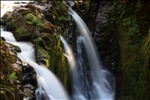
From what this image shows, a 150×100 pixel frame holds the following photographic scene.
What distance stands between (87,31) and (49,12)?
6.16 feet

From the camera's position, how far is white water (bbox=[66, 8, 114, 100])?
991 cm

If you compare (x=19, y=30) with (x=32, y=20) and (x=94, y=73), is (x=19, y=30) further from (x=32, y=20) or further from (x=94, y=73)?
(x=94, y=73)

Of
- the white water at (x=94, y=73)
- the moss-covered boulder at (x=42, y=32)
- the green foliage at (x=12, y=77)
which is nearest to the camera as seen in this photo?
the green foliage at (x=12, y=77)

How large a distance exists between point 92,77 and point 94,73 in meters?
0.21

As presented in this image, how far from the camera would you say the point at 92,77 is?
1048cm

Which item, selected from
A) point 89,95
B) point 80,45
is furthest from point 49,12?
point 89,95

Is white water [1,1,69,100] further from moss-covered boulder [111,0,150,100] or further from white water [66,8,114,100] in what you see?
white water [66,8,114,100]

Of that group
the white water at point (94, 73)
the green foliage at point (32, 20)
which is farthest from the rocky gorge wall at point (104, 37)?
the white water at point (94, 73)

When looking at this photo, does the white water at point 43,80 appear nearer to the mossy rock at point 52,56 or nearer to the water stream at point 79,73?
the water stream at point 79,73

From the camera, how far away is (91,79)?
409 inches

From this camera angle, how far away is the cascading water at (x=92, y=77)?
973 centimetres

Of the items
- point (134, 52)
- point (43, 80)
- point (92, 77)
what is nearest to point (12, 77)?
point (43, 80)

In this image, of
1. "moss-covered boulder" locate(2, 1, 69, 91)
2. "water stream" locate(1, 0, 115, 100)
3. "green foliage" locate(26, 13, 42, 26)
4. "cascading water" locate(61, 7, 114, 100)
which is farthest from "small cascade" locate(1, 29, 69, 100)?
"cascading water" locate(61, 7, 114, 100)

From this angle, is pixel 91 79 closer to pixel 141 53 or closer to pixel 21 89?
pixel 141 53
